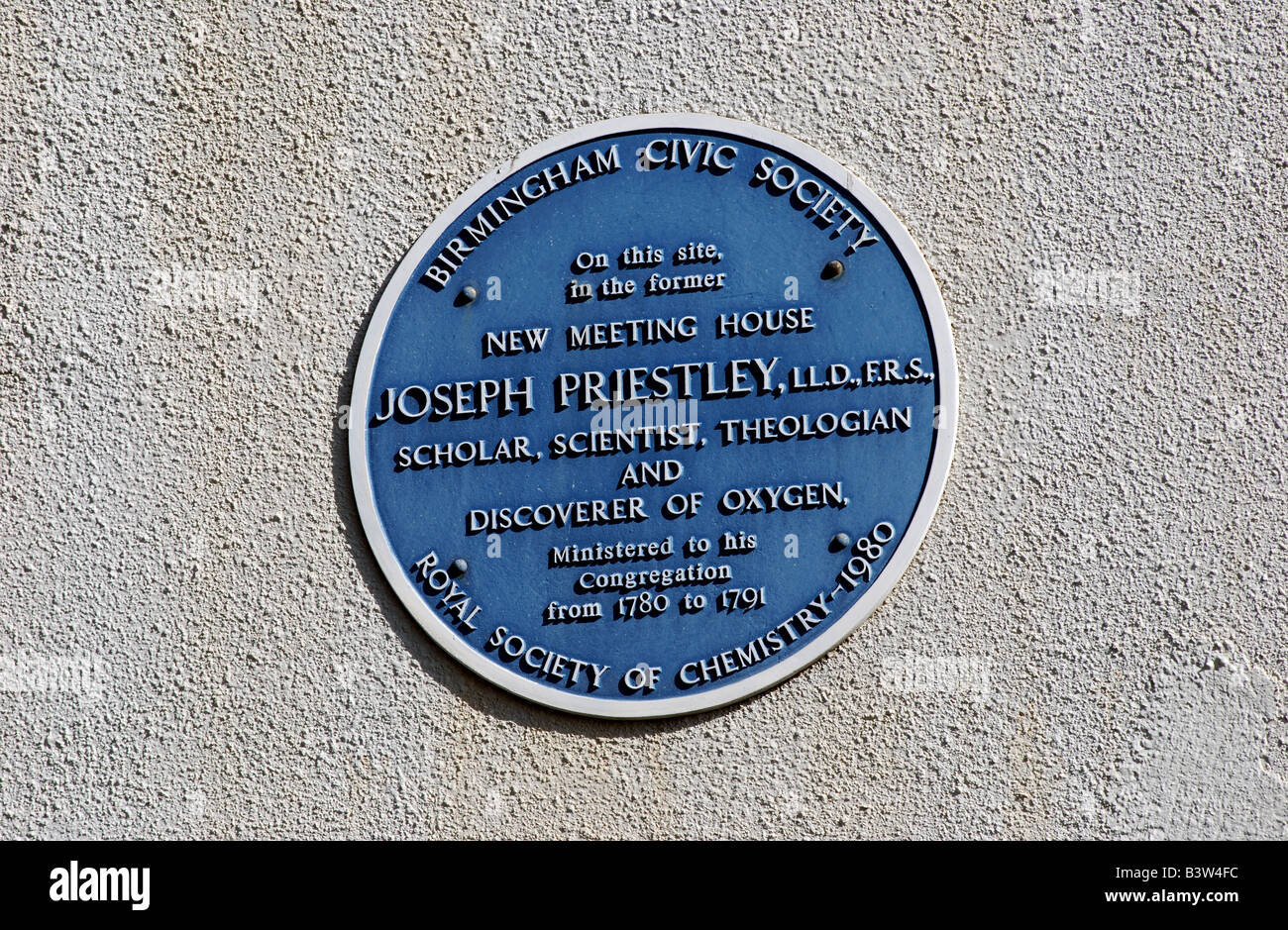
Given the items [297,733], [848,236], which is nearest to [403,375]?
[297,733]

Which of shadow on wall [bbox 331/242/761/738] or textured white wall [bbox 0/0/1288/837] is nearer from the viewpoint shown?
textured white wall [bbox 0/0/1288/837]

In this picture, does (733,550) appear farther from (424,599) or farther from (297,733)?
(297,733)

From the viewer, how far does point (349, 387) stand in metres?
3.44

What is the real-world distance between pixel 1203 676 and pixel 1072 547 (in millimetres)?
420

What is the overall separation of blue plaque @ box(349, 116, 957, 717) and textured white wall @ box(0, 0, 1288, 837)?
92mm

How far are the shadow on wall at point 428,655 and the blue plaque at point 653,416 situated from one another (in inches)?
2.0

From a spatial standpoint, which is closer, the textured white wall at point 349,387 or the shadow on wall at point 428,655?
the textured white wall at point 349,387

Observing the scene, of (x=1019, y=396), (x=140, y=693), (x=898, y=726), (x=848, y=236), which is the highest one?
(x=848, y=236)

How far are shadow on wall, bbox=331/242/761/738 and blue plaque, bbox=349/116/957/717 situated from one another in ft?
0.17

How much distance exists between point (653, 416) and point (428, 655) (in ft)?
2.75

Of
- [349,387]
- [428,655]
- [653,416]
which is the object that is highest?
[349,387]

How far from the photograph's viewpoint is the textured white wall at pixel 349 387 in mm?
3088

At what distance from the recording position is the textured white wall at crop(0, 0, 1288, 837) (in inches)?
122

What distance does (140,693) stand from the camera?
3352 mm
